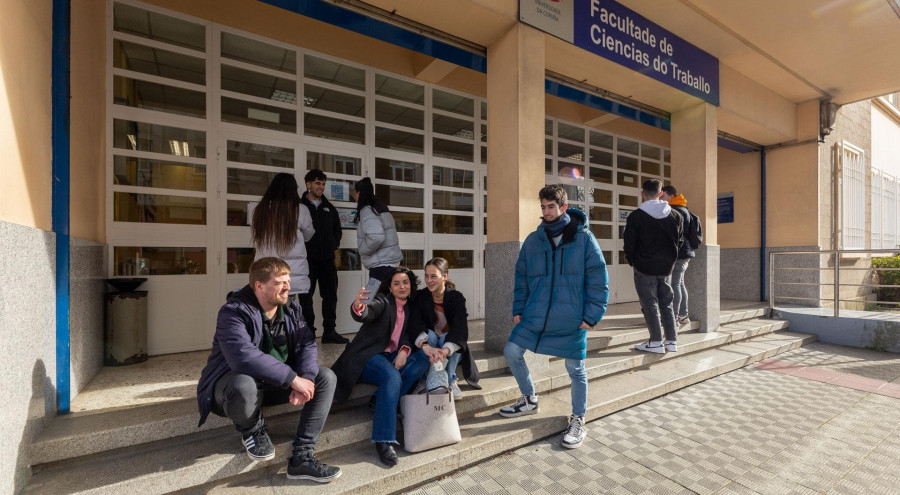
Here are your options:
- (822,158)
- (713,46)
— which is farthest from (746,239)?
(713,46)

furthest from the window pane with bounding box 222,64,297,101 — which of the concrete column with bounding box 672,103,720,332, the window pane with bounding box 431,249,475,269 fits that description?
the concrete column with bounding box 672,103,720,332

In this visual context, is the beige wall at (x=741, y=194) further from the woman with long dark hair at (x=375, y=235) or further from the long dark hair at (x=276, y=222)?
the long dark hair at (x=276, y=222)

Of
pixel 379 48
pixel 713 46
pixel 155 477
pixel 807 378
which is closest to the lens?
pixel 155 477

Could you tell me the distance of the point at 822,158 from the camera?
326 inches

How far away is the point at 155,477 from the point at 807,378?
6480 millimetres

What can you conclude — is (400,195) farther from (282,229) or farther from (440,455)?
(440,455)

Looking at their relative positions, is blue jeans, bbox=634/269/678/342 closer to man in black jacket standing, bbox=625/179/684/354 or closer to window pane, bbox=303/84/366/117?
man in black jacket standing, bbox=625/179/684/354

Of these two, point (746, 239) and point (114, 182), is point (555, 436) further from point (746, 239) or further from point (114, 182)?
point (746, 239)

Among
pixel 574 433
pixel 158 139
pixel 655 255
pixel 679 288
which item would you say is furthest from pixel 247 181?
pixel 679 288

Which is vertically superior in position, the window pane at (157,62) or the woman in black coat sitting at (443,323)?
the window pane at (157,62)

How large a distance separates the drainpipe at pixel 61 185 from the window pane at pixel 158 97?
3.89 ft

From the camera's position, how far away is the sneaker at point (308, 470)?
250cm

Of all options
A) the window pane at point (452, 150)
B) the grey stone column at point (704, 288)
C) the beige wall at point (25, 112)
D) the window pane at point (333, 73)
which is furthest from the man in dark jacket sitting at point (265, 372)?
the grey stone column at point (704, 288)

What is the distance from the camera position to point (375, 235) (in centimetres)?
406
